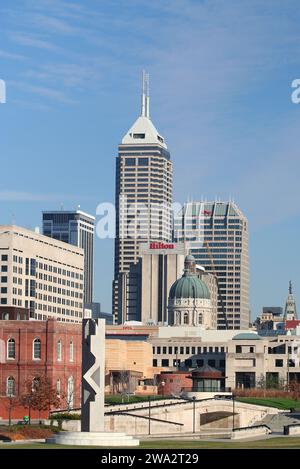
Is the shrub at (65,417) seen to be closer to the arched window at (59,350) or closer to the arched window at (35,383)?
the arched window at (35,383)

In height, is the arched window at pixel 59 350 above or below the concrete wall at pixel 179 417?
above

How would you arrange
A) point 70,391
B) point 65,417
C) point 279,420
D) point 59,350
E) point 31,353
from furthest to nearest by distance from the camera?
point 279,420 < point 70,391 < point 59,350 < point 31,353 < point 65,417

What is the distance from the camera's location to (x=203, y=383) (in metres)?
188

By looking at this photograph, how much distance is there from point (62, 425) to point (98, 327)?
89.4ft

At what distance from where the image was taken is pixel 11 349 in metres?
148

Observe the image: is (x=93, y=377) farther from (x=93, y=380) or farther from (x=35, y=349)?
(x=35, y=349)

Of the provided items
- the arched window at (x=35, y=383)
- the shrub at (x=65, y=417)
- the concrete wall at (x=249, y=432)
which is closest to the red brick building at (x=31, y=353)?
the arched window at (x=35, y=383)

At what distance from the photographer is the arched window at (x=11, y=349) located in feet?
486

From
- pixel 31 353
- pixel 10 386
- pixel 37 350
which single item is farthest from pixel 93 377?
pixel 10 386

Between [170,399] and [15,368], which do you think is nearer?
[15,368]

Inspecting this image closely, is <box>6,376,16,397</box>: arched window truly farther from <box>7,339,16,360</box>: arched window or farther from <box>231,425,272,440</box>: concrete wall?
<box>231,425,272,440</box>: concrete wall

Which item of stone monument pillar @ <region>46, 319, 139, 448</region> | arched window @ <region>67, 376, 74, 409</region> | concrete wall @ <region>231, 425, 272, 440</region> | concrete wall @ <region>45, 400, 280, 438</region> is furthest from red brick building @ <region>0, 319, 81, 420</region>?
stone monument pillar @ <region>46, 319, 139, 448</region>

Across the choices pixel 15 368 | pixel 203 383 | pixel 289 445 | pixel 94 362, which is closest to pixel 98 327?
pixel 94 362
